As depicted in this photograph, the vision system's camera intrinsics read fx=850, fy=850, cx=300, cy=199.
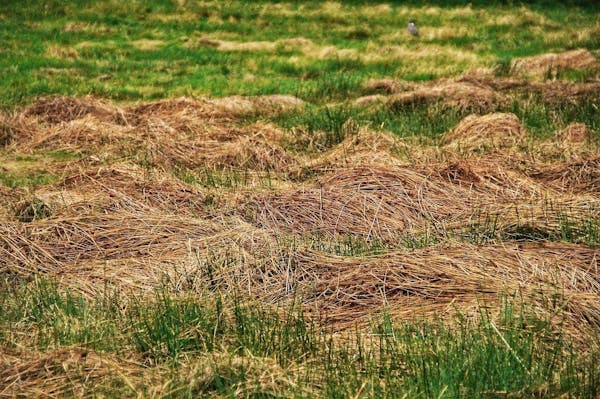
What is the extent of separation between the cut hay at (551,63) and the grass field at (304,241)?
0.98 meters

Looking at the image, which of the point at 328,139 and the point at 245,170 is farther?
the point at 328,139

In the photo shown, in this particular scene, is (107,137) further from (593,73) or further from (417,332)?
(593,73)

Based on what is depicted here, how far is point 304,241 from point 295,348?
1761mm

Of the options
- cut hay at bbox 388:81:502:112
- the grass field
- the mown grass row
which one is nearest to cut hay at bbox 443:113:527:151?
the grass field

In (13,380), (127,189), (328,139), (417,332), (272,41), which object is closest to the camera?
(13,380)

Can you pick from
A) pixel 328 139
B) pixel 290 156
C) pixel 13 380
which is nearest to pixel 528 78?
pixel 328 139

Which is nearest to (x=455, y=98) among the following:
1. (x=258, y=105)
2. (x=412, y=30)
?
(x=258, y=105)

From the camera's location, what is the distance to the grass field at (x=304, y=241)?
12.5ft

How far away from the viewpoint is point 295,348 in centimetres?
409

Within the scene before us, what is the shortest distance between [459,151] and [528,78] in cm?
601

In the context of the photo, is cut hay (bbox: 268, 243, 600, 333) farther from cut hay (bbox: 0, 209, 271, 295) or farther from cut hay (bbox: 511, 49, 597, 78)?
cut hay (bbox: 511, 49, 597, 78)

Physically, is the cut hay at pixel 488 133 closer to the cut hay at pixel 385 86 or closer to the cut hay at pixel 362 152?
the cut hay at pixel 362 152

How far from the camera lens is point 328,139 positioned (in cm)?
955

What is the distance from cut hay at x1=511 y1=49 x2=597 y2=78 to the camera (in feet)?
47.4
